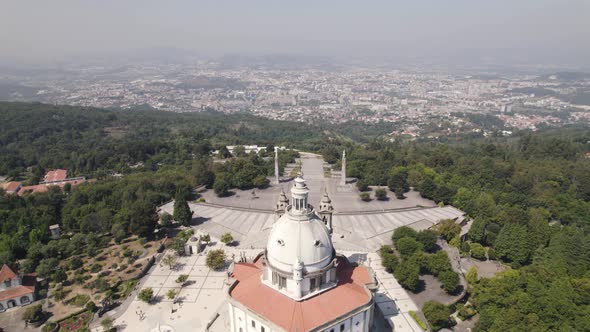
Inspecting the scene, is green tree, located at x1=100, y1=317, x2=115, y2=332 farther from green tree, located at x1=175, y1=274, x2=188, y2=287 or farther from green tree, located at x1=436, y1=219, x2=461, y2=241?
green tree, located at x1=436, y1=219, x2=461, y2=241

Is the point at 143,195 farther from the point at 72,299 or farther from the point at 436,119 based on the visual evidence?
the point at 436,119

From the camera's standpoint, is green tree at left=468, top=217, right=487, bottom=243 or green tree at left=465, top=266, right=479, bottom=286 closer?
green tree at left=465, top=266, right=479, bottom=286

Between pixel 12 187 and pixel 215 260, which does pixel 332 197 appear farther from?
pixel 12 187

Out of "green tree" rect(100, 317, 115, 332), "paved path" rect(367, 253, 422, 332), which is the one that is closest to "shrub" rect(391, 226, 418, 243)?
"paved path" rect(367, 253, 422, 332)

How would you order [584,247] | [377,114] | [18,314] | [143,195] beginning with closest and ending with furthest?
[18,314], [584,247], [143,195], [377,114]

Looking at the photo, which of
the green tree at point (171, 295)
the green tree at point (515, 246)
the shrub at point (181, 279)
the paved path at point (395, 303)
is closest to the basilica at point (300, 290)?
the paved path at point (395, 303)

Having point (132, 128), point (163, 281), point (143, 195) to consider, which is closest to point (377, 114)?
point (132, 128)

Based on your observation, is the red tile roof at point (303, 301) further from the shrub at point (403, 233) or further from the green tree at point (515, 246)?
the green tree at point (515, 246)
